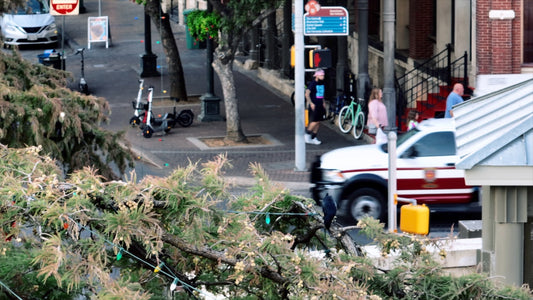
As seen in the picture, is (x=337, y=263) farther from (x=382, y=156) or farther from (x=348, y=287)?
(x=382, y=156)

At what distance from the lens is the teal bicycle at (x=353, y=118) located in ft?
79.1

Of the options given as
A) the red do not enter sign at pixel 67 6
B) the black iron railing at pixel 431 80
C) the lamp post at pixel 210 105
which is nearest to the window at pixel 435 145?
the black iron railing at pixel 431 80

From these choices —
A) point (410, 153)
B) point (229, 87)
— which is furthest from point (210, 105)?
point (410, 153)

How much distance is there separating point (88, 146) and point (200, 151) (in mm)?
9966

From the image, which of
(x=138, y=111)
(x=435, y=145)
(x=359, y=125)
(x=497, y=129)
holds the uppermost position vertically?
(x=497, y=129)

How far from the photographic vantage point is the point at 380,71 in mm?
28594

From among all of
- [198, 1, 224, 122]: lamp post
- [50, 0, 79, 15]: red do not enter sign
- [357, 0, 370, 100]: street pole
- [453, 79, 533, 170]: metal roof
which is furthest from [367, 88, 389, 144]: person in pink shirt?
[453, 79, 533, 170]: metal roof

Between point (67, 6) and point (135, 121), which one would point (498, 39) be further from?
point (67, 6)

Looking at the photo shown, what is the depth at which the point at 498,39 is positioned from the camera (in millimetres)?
22516

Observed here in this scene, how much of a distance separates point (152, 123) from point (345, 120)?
4899 millimetres

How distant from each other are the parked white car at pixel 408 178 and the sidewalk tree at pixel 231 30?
6647mm

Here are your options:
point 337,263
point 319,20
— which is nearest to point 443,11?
point 319,20

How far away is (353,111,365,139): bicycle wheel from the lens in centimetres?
2406

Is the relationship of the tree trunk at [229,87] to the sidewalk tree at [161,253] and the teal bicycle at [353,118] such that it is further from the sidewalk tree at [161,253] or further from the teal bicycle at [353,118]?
the sidewalk tree at [161,253]
